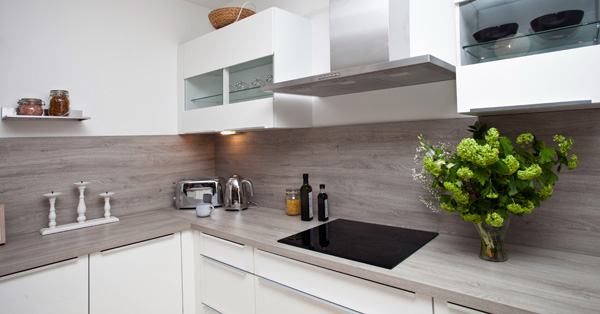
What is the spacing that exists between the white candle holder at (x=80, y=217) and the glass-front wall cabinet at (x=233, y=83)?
0.94 metres

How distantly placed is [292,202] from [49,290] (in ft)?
4.40

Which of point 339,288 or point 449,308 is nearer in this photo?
point 449,308

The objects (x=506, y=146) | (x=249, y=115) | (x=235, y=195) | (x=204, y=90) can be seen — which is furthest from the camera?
(x=204, y=90)

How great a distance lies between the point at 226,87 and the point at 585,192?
2.01 metres

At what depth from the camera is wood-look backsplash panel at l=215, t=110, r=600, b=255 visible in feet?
4.42

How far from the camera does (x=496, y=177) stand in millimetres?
1202

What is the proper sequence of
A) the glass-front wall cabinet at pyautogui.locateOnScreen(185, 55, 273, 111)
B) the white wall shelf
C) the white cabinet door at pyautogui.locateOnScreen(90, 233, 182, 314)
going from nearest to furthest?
the white cabinet door at pyautogui.locateOnScreen(90, 233, 182, 314) < the white wall shelf < the glass-front wall cabinet at pyautogui.locateOnScreen(185, 55, 273, 111)

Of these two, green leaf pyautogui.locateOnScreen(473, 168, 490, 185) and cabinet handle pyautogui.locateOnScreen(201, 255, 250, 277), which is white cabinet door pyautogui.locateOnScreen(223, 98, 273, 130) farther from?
green leaf pyautogui.locateOnScreen(473, 168, 490, 185)

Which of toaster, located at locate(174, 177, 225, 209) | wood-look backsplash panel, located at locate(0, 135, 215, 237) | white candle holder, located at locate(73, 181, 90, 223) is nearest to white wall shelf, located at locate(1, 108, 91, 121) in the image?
wood-look backsplash panel, located at locate(0, 135, 215, 237)

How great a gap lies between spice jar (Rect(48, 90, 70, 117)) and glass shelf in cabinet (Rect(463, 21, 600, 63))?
7.24 feet

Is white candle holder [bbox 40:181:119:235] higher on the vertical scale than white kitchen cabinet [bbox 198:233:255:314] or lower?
higher

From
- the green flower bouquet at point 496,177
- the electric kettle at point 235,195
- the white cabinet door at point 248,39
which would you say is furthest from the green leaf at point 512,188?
the electric kettle at point 235,195

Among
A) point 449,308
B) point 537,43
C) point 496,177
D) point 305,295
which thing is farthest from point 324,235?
point 537,43

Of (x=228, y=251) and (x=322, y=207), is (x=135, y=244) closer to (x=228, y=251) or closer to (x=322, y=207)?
(x=228, y=251)
